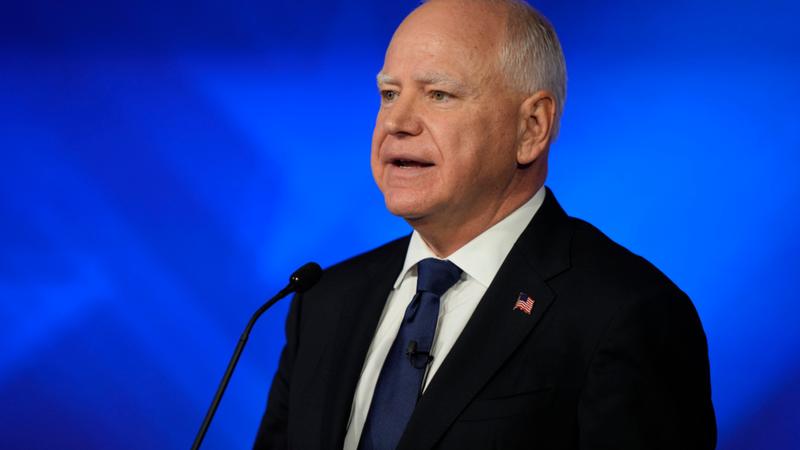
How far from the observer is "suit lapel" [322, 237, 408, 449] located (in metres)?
1.85

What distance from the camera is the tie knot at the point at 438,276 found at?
186 cm

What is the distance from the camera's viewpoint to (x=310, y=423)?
1893 mm

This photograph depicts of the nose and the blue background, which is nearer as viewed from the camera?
the nose

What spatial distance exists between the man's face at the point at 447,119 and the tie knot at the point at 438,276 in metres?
0.09

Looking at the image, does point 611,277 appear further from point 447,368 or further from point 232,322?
point 232,322

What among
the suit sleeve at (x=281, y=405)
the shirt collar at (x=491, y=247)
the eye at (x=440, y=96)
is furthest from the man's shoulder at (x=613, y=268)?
the suit sleeve at (x=281, y=405)

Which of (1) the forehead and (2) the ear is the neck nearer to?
(2) the ear

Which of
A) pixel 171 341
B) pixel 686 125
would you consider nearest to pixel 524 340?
pixel 686 125

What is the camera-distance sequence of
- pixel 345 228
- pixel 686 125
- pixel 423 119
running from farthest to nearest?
pixel 345 228, pixel 686 125, pixel 423 119

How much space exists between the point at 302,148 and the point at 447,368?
4.55ft

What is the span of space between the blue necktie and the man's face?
0.12 metres

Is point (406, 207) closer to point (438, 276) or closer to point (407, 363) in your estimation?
point (438, 276)

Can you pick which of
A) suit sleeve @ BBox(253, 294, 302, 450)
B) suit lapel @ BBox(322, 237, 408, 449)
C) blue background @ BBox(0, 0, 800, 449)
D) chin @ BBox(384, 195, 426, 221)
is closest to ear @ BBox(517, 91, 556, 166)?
chin @ BBox(384, 195, 426, 221)

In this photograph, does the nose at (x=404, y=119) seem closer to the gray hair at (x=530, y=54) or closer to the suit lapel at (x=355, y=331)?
the gray hair at (x=530, y=54)
